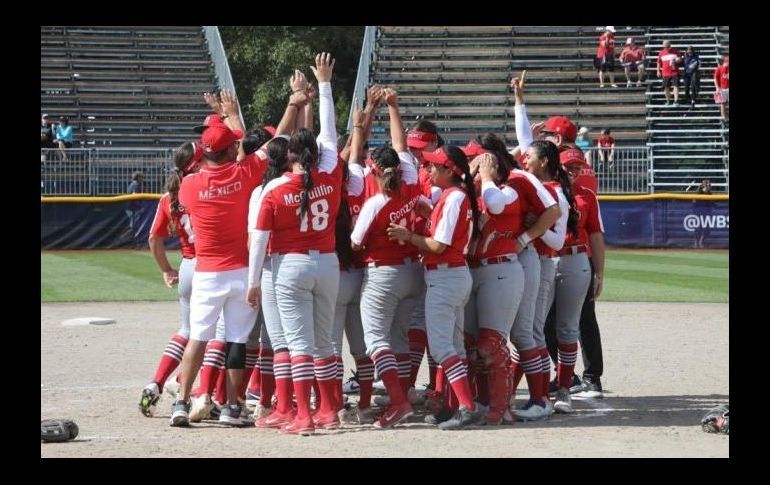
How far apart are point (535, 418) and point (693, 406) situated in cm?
155

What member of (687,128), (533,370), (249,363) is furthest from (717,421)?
(687,128)

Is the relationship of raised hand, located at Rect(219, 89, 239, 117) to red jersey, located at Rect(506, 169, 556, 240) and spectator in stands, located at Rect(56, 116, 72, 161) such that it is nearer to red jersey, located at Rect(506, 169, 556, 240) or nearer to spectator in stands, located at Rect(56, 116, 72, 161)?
red jersey, located at Rect(506, 169, 556, 240)

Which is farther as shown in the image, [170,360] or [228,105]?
[228,105]

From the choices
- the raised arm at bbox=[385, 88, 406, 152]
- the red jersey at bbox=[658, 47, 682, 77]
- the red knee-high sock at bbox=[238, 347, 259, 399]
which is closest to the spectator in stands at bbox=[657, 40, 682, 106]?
the red jersey at bbox=[658, 47, 682, 77]

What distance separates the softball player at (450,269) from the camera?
322 inches

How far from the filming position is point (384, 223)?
8367mm

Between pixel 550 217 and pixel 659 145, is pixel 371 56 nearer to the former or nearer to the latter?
pixel 659 145

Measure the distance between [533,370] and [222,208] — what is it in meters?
2.62

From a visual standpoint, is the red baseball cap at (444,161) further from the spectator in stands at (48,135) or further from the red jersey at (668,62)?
the red jersey at (668,62)

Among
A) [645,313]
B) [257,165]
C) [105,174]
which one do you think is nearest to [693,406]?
[257,165]

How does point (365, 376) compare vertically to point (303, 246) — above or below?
below

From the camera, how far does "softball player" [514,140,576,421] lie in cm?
884

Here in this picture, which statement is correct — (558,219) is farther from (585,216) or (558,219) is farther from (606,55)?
(606,55)

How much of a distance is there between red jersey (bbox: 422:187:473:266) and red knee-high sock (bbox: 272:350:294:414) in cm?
123
